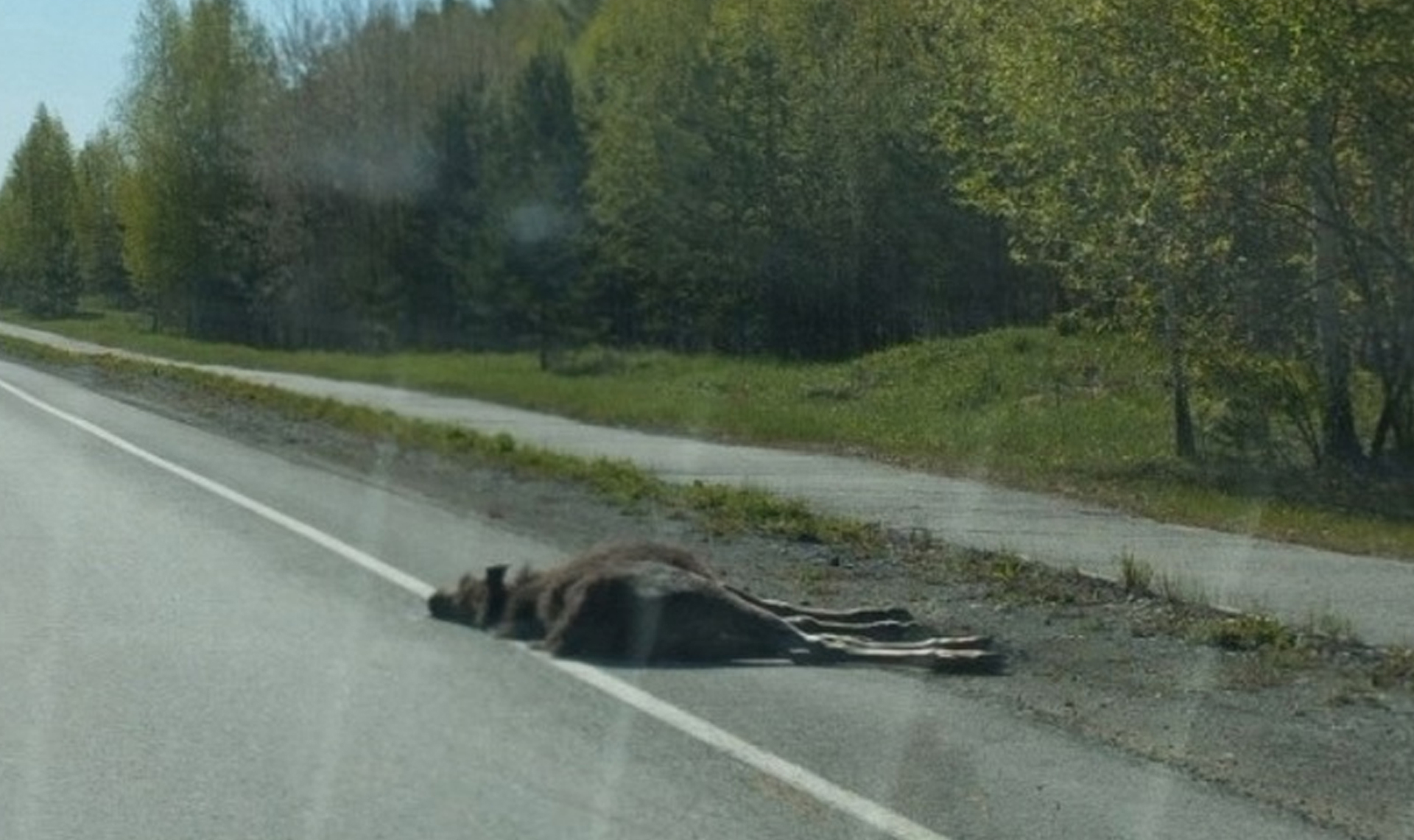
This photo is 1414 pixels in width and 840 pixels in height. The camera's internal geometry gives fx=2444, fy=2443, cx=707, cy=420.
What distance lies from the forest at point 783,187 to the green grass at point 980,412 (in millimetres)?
1581

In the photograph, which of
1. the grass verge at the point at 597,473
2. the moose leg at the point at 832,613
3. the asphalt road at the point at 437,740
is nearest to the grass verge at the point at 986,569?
the grass verge at the point at 597,473

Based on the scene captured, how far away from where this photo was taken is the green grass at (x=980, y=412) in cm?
2300

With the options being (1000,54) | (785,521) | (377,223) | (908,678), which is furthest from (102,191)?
(908,678)

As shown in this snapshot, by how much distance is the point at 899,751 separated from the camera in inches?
388

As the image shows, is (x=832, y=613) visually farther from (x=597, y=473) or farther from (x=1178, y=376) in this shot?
(x=1178, y=376)

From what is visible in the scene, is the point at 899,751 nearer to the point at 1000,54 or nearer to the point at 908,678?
the point at 908,678

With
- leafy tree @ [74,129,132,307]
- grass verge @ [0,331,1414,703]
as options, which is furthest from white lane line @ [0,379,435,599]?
leafy tree @ [74,129,132,307]

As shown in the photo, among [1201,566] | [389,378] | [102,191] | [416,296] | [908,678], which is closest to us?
[908,678]

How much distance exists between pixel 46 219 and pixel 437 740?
116 m

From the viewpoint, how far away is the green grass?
75.5ft

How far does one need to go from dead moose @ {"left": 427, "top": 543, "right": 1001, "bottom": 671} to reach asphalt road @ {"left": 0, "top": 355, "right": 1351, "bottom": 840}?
300 millimetres

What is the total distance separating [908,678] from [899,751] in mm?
2089

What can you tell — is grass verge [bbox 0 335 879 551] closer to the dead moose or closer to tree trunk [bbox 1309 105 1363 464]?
the dead moose

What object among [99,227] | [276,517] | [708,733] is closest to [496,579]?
[708,733]
